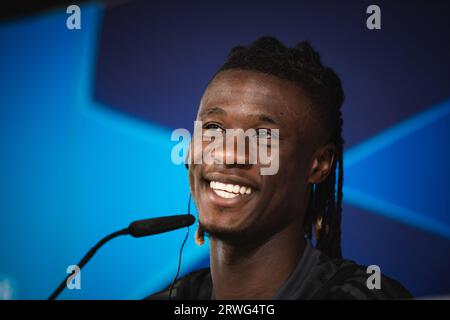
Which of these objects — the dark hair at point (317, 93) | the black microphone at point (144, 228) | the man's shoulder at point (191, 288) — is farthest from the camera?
the man's shoulder at point (191, 288)

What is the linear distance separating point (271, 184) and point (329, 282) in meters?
0.37

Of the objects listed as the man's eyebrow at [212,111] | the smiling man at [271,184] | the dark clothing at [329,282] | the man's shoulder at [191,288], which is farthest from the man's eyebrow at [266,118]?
the man's shoulder at [191,288]

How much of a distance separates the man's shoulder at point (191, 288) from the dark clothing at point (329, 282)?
0.35 metres

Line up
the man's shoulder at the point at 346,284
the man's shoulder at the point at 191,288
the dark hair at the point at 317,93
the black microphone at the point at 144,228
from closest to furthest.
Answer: the black microphone at the point at 144,228
the man's shoulder at the point at 346,284
the dark hair at the point at 317,93
the man's shoulder at the point at 191,288

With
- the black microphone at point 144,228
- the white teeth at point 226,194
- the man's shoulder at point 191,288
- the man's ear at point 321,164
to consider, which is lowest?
the man's shoulder at point 191,288

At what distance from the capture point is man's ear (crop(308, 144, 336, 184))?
5.85ft

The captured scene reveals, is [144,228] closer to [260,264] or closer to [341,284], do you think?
[260,264]

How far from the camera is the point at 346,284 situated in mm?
1685

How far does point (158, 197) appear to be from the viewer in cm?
223

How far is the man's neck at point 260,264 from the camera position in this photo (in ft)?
5.67

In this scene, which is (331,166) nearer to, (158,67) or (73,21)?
(158,67)

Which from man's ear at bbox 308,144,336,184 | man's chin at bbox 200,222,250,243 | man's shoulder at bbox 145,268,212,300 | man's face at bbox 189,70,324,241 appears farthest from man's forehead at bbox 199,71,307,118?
man's shoulder at bbox 145,268,212,300

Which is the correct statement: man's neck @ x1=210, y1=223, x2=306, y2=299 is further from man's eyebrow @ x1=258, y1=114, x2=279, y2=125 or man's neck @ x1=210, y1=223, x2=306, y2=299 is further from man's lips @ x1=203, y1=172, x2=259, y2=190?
man's eyebrow @ x1=258, y1=114, x2=279, y2=125

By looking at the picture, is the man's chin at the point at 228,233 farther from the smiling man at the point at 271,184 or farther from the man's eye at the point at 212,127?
the man's eye at the point at 212,127
